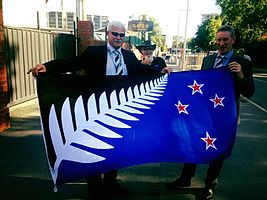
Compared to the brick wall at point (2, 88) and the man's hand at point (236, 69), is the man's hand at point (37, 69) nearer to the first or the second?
the man's hand at point (236, 69)

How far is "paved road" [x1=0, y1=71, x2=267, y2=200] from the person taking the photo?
11.7 feet

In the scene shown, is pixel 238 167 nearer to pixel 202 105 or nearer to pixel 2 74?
pixel 202 105

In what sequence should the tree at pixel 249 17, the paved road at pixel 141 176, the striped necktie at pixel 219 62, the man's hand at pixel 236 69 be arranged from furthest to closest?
the tree at pixel 249 17 → the paved road at pixel 141 176 → the striped necktie at pixel 219 62 → the man's hand at pixel 236 69

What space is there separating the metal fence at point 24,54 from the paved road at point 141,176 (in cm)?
220

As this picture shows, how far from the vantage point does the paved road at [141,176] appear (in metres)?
3.57

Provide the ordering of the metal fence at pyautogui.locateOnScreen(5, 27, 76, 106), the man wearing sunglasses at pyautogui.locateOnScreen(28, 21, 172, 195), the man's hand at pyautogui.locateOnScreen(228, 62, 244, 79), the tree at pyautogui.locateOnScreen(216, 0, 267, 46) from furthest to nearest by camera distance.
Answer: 1. the tree at pyautogui.locateOnScreen(216, 0, 267, 46)
2. the metal fence at pyautogui.locateOnScreen(5, 27, 76, 106)
3. the man wearing sunglasses at pyautogui.locateOnScreen(28, 21, 172, 195)
4. the man's hand at pyautogui.locateOnScreen(228, 62, 244, 79)

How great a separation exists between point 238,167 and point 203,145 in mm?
1515

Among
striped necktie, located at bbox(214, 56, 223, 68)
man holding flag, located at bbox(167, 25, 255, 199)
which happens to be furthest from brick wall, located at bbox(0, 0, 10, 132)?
striped necktie, located at bbox(214, 56, 223, 68)

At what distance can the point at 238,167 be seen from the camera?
4.48 meters

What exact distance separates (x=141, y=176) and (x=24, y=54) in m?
5.72

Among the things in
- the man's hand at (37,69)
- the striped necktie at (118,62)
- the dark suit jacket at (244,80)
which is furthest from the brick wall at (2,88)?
the dark suit jacket at (244,80)

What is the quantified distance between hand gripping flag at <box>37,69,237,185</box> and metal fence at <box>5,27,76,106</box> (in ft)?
16.4

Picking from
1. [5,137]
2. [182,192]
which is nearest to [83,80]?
[182,192]

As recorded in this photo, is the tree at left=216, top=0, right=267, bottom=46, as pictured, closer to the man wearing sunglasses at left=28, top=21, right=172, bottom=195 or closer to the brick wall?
the brick wall
